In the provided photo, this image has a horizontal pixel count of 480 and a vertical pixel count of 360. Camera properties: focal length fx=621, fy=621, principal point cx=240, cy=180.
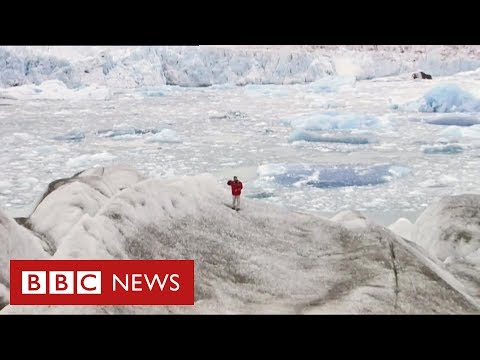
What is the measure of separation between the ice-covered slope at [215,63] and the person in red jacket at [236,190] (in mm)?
1464

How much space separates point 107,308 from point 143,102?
2907mm

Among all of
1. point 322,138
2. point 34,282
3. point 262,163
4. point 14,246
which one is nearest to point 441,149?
point 322,138

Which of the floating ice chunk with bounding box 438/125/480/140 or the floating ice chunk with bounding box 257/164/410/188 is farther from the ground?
the floating ice chunk with bounding box 438/125/480/140

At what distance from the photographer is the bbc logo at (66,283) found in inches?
275

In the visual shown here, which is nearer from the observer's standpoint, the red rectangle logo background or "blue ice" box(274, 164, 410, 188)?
the red rectangle logo background

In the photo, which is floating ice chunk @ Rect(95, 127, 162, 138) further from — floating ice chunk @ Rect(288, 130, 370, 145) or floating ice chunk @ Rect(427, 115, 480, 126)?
floating ice chunk @ Rect(427, 115, 480, 126)

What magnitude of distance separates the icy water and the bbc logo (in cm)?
113

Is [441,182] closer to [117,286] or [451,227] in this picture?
[451,227]

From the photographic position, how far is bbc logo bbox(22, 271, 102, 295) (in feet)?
22.9

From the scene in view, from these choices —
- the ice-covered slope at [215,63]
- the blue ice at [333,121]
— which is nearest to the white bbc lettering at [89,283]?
the ice-covered slope at [215,63]

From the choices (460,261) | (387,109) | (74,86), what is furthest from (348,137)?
(74,86)

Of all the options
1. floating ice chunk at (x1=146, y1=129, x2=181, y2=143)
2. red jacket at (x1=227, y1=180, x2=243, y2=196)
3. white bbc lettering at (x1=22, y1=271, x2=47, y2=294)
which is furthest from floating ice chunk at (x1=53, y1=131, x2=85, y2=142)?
red jacket at (x1=227, y1=180, x2=243, y2=196)

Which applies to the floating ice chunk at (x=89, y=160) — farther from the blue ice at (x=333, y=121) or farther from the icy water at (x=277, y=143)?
the blue ice at (x=333, y=121)

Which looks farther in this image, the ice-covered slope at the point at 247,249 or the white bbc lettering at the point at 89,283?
the ice-covered slope at the point at 247,249
